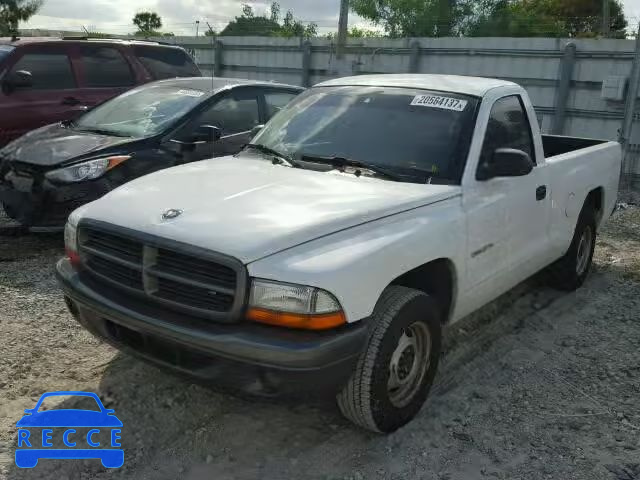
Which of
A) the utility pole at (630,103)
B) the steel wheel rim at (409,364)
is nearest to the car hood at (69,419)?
the steel wheel rim at (409,364)

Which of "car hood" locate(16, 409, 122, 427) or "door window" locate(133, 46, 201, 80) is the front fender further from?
"door window" locate(133, 46, 201, 80)

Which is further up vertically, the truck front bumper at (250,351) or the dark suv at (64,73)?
the dark suv at (64,73)

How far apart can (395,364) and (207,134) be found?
3530 mm

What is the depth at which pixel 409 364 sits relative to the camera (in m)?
3.32

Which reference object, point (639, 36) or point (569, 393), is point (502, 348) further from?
point (639, 36)

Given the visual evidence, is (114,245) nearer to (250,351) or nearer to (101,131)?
(250,351)

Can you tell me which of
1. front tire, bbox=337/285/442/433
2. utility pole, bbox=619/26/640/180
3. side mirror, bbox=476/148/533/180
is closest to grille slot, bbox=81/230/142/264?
front tire, bbox=337/285/442/433

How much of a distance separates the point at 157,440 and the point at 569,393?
235 cm

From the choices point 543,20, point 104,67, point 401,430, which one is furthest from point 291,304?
point 543,20

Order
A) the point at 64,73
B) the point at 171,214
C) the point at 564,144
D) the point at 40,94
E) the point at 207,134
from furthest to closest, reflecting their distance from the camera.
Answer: the point at 64,73, the point at 40,94, the point at 564,144, the point at 207,134, the point at 171,214

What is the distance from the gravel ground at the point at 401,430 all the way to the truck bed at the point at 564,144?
1.93 m

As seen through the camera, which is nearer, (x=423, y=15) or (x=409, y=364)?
(x=409, y=364)

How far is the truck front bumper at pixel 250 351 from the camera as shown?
264 centimetres

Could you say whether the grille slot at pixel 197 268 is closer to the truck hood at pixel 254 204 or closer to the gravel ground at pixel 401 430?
the truck hood at pixel 254 204
